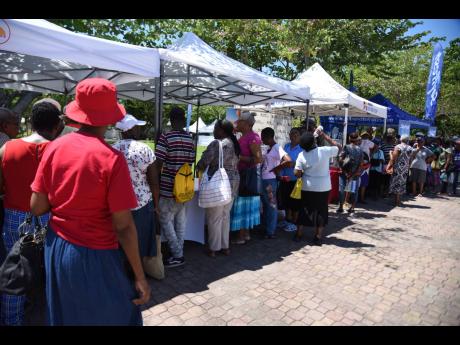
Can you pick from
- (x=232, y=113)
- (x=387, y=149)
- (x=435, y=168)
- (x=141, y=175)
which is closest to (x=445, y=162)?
(x=435, y=168)

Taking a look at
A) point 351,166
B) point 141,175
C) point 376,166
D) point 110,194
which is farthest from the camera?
point 376,166

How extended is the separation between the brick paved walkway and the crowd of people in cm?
39

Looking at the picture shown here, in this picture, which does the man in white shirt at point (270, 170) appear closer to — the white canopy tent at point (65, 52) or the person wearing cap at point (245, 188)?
the person wearing cap at point (245, 188)

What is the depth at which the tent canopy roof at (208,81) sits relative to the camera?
454 centimetres

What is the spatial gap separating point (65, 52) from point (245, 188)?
9.96 feet

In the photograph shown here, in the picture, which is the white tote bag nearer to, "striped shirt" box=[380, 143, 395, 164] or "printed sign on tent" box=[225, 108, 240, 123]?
"printed sign on tent" box=[225, 108, 240, 123]

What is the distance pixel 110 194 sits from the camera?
157 centimetres

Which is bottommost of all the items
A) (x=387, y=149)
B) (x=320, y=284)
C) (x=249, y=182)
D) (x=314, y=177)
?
(x=320, y=284)

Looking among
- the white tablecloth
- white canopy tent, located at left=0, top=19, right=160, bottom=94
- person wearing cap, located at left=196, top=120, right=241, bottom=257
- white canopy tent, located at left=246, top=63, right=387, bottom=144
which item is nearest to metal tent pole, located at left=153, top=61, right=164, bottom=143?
white canopy tent, located at left=0, top=19, right=160, bottom=94

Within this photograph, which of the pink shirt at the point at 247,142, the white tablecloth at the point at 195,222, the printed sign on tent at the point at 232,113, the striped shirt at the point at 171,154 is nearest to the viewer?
the striped shirt at the point at 171,154

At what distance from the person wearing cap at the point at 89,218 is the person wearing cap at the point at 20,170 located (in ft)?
3.11

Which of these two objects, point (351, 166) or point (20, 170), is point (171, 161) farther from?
point (351, 166)

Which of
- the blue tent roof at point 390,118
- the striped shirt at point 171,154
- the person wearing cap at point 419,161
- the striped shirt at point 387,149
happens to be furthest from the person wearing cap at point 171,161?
the blue tent roof at point 390,118
